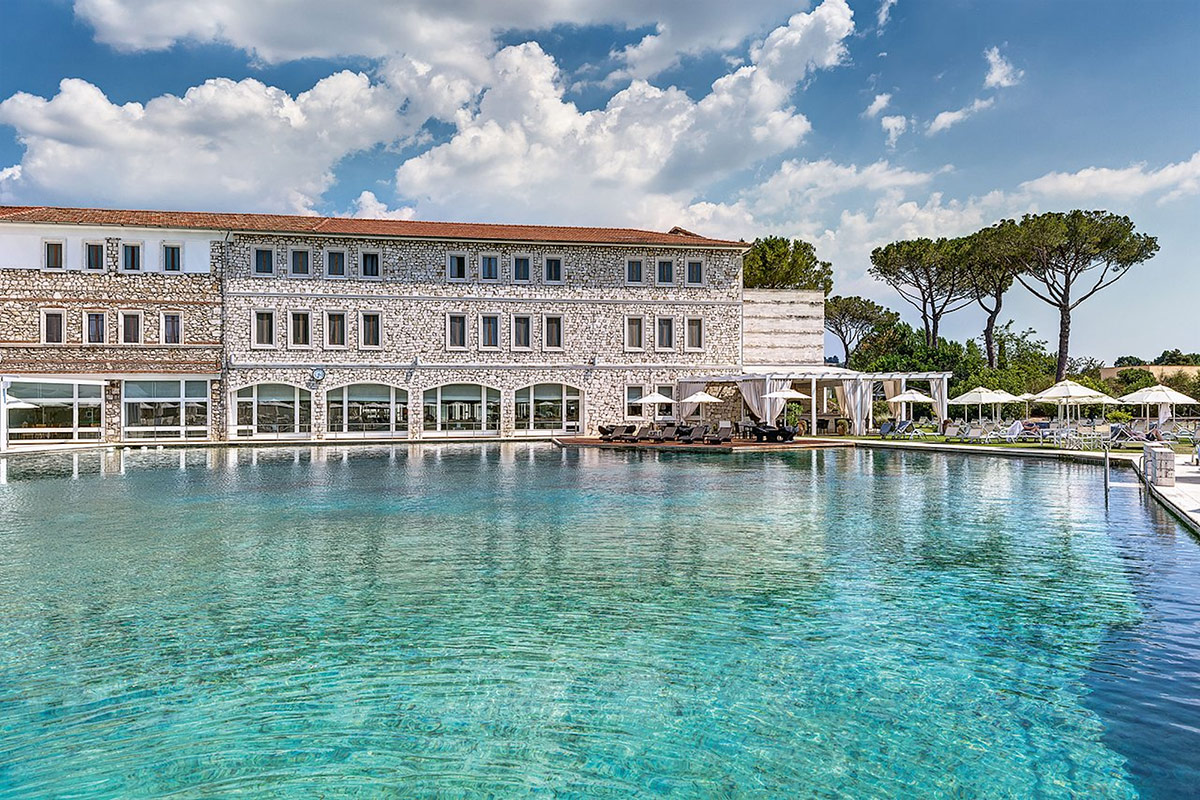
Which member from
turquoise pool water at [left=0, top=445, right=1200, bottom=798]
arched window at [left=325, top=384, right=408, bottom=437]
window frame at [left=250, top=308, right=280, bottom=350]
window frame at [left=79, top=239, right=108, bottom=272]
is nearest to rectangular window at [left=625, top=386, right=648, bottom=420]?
arched window at [left=325, top=384, right=408, bottom=437]

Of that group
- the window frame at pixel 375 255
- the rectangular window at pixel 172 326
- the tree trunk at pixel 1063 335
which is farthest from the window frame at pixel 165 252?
the tree trunk at pixel 1063 335

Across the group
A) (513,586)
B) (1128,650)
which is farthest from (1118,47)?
(513,586)

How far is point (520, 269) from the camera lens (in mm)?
31078

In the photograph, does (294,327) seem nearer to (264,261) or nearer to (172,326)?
(264,261)

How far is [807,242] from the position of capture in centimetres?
4622

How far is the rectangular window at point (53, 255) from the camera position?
27.8 metres

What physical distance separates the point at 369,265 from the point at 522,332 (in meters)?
6.33

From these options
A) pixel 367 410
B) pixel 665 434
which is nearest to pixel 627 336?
pixel 665 434

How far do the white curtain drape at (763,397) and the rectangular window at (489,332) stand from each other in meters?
9.76

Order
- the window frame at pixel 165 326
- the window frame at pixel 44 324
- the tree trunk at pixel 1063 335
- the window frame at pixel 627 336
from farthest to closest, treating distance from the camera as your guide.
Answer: the tree trunk at pixel 1063 335 < the window frame at pixel 627 336 < the window frame at pixel 165 326 < the window frame at pixel 44 324

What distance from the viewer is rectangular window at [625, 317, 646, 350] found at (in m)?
31.8

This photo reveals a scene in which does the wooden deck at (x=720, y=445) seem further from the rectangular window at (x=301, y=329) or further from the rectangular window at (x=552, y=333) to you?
the rectangular window at (x=301, y=329)

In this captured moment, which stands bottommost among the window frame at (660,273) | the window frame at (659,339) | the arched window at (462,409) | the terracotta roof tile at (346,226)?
the arched window at (462,409)

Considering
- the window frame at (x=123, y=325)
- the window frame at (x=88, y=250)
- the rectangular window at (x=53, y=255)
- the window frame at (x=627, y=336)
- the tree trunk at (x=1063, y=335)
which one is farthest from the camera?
the tree trunk at (x=1063, y=335)
